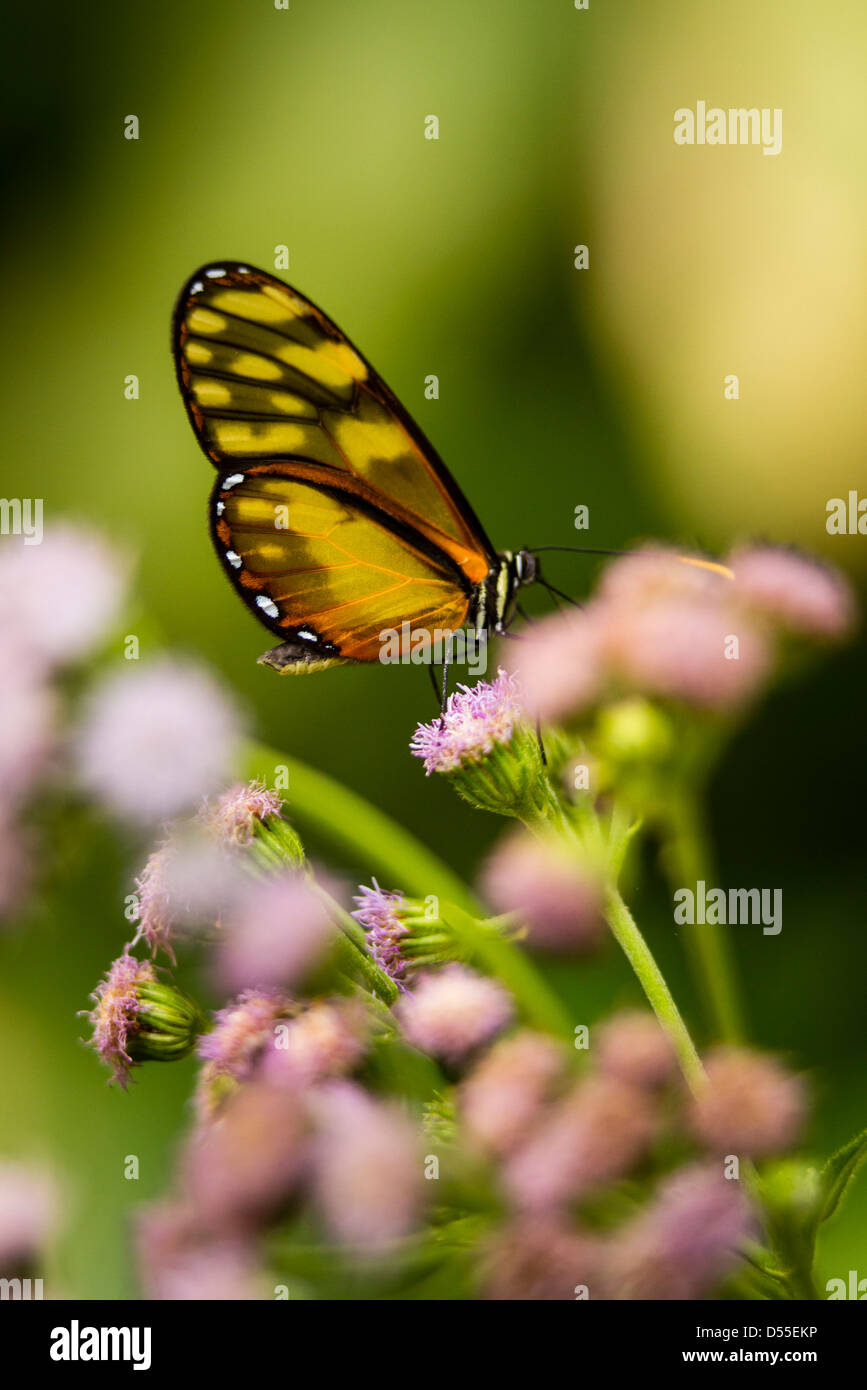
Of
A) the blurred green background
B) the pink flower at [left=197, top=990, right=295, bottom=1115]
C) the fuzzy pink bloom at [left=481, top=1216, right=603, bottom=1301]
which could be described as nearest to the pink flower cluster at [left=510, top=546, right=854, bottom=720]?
the pink flower at [left=197, top=990, right=295, bottom=1115]

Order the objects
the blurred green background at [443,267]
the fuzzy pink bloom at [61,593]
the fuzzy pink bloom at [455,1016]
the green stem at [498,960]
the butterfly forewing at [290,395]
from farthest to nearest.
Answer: the blurred green background at [443,267] < the butterfly forewing at [290,395] < the fuzzy pink bloom at [61,593] < the green stem at [498,960] < the fuzzy pink bloom at [455,1016]

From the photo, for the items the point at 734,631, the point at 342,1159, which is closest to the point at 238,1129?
the point at 342,1159

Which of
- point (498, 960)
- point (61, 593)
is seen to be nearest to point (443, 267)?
point (61, 593)

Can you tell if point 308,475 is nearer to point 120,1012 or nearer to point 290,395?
point 290,395

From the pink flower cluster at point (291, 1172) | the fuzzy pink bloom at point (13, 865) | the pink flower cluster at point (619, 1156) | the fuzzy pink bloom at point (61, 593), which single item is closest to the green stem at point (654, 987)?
the pink flower cluster at point (619, 1156)

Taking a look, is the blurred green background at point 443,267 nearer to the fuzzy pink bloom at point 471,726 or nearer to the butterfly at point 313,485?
the butterfly at point 313,485

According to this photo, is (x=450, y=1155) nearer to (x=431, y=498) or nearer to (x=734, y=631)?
(x=734, y=631)

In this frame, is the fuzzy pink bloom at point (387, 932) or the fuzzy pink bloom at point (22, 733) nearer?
the fuzzy pink bloom at point (387, 932)
